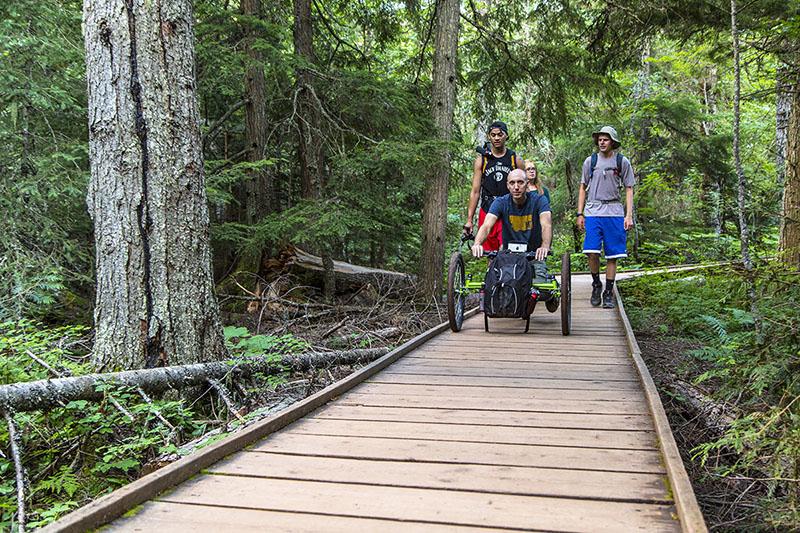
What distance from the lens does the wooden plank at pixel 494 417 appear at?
330 centimetres

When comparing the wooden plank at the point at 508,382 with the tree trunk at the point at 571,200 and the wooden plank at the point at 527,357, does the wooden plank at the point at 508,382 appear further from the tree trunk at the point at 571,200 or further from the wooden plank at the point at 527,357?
the tree trunk at the point at 571,200

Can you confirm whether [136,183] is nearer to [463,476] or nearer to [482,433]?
[482,433]

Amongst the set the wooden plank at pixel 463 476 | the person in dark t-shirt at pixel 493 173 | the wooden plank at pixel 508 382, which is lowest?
the wooden plank at pixel 463 476

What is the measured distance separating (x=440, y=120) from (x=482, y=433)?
23.8 feet

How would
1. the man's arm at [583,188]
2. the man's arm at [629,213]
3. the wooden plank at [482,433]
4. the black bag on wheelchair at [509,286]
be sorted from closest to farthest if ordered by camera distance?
the wooden plank at [482,433]
the black bag on wheelchair at [509,286]
the man's arm at [629,213]
the man's arm at [583,188]

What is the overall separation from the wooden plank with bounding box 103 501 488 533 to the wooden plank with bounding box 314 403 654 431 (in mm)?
1298

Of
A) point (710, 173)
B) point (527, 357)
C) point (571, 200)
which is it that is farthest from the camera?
point (571, 200)

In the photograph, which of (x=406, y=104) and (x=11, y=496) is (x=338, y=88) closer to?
(x=406, y=104)

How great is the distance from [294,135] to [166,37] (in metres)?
6.86

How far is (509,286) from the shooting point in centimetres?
575

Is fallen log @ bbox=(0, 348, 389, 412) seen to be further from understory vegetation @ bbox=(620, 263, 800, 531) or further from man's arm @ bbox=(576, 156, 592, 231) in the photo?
man's arm @ bbox=(576, 156, 592, 231)

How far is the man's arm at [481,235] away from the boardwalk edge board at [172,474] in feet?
7.57

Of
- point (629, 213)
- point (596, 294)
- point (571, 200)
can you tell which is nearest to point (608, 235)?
point (629, 213)

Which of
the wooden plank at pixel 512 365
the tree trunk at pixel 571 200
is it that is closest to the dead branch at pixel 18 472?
the wooden plank at pixel 512 365
